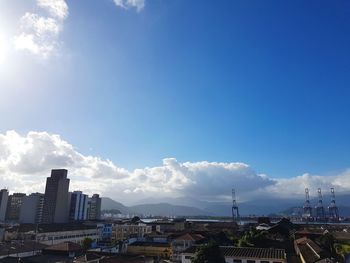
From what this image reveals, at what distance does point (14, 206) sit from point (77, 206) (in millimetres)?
32838

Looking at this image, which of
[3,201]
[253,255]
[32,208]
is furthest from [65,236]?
[3,201]

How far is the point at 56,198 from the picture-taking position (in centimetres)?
14112

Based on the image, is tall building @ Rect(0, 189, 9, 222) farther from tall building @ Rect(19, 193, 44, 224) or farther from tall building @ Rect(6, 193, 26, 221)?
tall building @ Rect(19, 193, 44, 224)

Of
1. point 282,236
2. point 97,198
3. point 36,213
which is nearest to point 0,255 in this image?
point 282,236

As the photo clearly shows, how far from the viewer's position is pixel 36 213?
476 ft

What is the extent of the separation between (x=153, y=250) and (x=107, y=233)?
3866cm

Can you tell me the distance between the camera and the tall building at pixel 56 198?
459 feet

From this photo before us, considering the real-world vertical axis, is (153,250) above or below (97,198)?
below

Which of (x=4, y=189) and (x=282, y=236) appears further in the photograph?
(x=4, y=189)

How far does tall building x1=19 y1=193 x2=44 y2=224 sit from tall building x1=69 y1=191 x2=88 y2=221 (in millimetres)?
13600

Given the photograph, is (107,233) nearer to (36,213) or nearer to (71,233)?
(71,233)

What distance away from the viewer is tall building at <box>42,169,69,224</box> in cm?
14000

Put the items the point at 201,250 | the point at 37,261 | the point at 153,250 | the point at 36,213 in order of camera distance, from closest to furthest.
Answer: the point at 201,250 → the point at 37,261 → the point at 153,250 → the point at 36,213

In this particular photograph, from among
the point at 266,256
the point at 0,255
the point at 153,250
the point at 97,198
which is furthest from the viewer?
the point at 97,198
